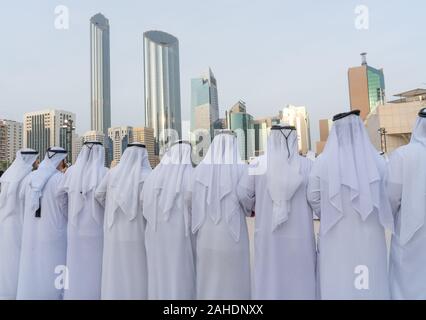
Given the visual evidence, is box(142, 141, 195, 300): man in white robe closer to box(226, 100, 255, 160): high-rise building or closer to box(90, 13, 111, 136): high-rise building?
box(226, 100, 255, 160): high-rise building

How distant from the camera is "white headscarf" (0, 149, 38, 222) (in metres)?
3.26

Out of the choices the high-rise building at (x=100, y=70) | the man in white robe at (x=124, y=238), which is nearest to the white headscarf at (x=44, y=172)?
the man in white robe at (x=124, y=238)

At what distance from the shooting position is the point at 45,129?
20.0ft

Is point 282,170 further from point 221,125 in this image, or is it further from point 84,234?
point 84,234

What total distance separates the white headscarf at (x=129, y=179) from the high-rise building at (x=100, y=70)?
1859 millimetres

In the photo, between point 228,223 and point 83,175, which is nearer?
point 228,223

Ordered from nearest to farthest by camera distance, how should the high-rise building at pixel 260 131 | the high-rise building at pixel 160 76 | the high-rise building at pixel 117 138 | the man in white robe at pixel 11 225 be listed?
1. the man in white robe at pixel 11 225
2. the high-rise building at pixel 260 131
3. the high-rise building at pixel 117 138
4. the high-rise building at pixel 160 76

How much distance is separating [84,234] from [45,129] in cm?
389

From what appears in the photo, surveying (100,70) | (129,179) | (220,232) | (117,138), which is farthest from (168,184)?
(100,70)

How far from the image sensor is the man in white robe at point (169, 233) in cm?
258

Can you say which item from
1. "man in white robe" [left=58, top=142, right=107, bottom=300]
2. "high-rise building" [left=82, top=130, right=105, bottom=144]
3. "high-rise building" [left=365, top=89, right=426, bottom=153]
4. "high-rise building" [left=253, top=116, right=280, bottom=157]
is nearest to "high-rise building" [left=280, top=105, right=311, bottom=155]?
"high-rise building" [left=253, top=116, right=280, bottom=157]

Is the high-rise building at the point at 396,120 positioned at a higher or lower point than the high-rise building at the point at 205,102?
higher

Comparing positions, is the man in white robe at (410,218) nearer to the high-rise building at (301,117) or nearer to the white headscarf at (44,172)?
the high-rise building at (301,117)
